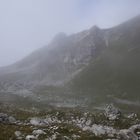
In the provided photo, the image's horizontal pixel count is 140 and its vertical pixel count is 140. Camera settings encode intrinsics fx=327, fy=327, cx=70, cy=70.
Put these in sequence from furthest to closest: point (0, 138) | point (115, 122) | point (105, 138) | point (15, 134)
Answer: point (115, 122) < point (105, 138) < point (15, 134) < point (0, 138)

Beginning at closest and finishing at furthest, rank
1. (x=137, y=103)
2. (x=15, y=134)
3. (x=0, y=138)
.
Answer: (x=0, y=138) < (x=15, y=134) < (x=137, y=103)

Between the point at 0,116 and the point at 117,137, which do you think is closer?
the point at 117,137

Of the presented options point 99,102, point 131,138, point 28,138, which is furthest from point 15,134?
point 99,102

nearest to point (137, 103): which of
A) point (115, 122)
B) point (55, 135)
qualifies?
point (115, 122)

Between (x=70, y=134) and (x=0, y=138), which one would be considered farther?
(x=70, y=134)

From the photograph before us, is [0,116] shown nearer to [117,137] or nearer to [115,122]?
[117,137]

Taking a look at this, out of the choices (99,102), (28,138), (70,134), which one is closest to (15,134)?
(28,138)

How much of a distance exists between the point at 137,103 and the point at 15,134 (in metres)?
170

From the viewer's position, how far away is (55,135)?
2927 cm

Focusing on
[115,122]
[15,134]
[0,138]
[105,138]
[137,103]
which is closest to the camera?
[0,138]

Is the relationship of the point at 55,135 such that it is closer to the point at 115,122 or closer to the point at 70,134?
the point at 70,134

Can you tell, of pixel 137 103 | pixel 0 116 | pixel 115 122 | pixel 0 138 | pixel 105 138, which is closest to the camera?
pixel 0 138

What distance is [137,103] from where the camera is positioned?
192 metres

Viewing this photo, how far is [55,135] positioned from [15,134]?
356 cm
